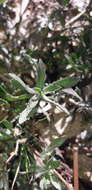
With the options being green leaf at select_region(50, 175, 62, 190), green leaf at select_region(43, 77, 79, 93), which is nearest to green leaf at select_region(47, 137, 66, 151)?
green leaf at select_region(50, 175, 62, 190)

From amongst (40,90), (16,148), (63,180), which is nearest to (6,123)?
(16,148)

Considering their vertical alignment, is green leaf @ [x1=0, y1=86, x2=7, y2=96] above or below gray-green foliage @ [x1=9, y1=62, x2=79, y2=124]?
above

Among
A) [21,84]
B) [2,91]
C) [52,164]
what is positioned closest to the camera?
[21,84]

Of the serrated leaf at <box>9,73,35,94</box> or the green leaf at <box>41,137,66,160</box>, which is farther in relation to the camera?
the green leaf at <box>41,137,66,160</box>

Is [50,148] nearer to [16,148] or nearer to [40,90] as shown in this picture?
[16,148]

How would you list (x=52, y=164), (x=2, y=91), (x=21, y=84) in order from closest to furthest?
(x=21, y=84) → (x=52, y=164) → (x=2, y=91)

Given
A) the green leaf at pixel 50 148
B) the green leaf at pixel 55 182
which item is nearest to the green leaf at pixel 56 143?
the green leaf at pixel 50 148

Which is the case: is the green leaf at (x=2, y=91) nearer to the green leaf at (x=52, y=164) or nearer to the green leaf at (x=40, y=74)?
the green leaf at (x=40, y=74)

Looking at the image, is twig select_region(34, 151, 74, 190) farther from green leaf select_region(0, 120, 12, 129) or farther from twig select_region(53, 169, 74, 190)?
green leaf select_region(0, 120, 12, 129)

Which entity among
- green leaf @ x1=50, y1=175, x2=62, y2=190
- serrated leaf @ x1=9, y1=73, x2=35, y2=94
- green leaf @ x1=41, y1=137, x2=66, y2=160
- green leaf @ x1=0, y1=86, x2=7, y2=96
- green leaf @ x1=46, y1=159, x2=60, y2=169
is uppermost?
green leaf @ x1=0, y1=86, x2=7, y2=96
